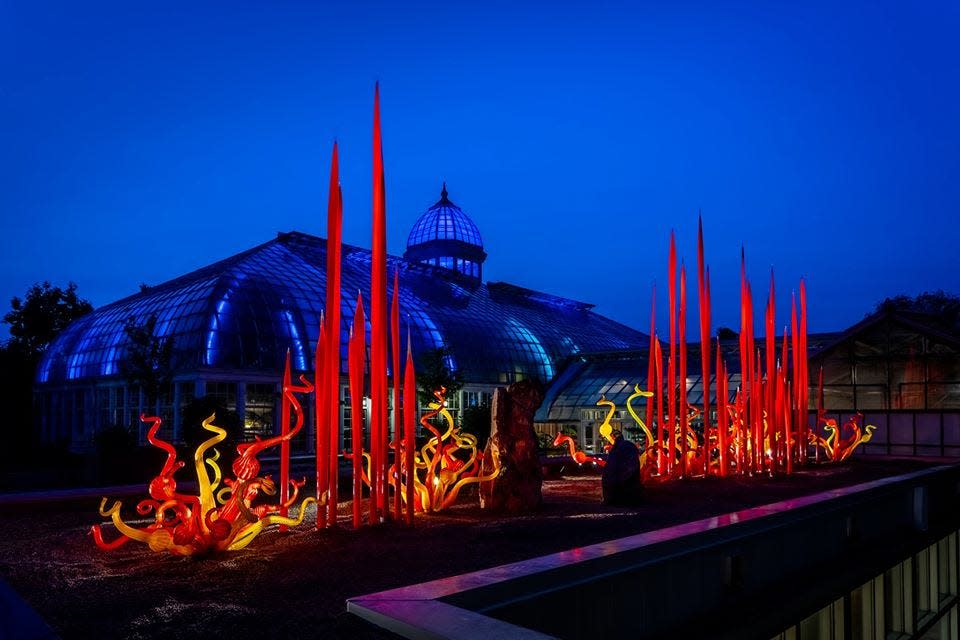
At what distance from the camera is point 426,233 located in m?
61.0

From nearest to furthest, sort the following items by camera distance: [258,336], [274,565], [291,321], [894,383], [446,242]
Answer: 1. [274,565]
2. [894,383]
3. [258,336]
4. [291,321]
5. [446,242]

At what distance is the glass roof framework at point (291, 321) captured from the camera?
30.1 meters

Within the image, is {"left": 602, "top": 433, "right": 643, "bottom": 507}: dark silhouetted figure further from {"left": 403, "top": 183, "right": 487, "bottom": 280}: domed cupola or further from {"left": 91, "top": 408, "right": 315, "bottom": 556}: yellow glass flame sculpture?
{"left": 403, "top": 183, "right": 487, "bottom": 280}: domed cupola

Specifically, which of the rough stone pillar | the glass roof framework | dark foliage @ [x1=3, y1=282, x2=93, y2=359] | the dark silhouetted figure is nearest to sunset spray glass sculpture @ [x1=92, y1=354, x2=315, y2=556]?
the rough stone pillar

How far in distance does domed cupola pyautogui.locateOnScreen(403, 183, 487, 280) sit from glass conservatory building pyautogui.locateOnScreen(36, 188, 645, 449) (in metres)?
7.50

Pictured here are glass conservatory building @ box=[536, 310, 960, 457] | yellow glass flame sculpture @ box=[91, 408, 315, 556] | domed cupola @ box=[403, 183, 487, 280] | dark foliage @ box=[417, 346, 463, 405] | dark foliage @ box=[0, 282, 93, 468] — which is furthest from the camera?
domed cupola @ box=[403, 183, 487, 280]

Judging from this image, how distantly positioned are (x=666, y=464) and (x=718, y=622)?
35.0ft

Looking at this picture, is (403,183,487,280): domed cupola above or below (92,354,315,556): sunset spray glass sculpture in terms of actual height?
above

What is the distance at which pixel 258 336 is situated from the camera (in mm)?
30594

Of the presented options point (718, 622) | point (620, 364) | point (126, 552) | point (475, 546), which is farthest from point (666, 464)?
point (620, 364)

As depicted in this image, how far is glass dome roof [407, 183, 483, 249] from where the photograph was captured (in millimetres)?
60375

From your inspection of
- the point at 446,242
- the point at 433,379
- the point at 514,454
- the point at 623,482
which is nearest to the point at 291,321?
the point at 433,379

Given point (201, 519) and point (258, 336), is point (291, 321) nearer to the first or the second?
point (258, 336)

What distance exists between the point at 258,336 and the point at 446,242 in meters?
30.5
